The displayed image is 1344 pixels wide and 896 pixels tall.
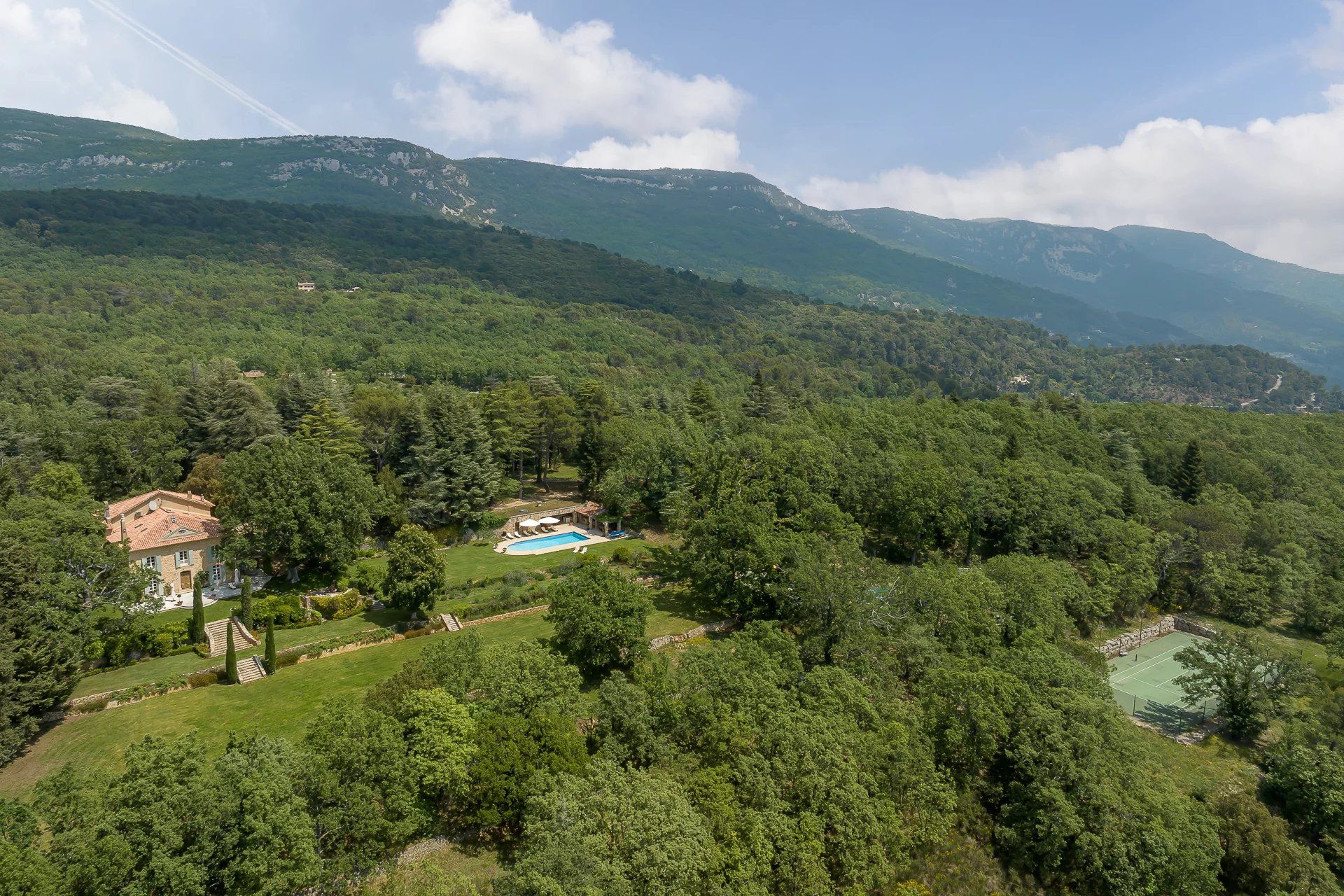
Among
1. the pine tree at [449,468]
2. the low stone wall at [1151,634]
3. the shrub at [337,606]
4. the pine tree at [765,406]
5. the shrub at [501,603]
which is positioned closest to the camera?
the shrub at [337,606]

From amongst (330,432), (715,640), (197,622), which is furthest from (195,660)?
(715,640)

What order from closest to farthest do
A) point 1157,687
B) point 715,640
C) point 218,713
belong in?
point 218,713, point 715,640, point 1157,687

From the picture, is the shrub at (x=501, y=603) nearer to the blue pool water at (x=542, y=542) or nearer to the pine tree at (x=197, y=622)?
the blue pool water at (x=542, y=542)

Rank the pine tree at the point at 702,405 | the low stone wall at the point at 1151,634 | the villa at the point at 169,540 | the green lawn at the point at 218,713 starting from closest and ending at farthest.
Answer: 1. the green lawn at the point at 218,713
2. the villa at the point at 169,540
3. the low stone wall at the point at 1151,634
4. the pine tree at the point at 702,405

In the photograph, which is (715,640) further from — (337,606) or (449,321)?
(449,321)

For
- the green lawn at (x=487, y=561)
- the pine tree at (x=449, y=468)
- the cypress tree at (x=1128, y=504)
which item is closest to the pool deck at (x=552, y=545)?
the green lawn at (x=487, y=561)

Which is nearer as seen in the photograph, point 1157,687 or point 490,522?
point 1157,687

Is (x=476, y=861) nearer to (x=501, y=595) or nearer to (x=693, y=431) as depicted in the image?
(x=501, y=595)
